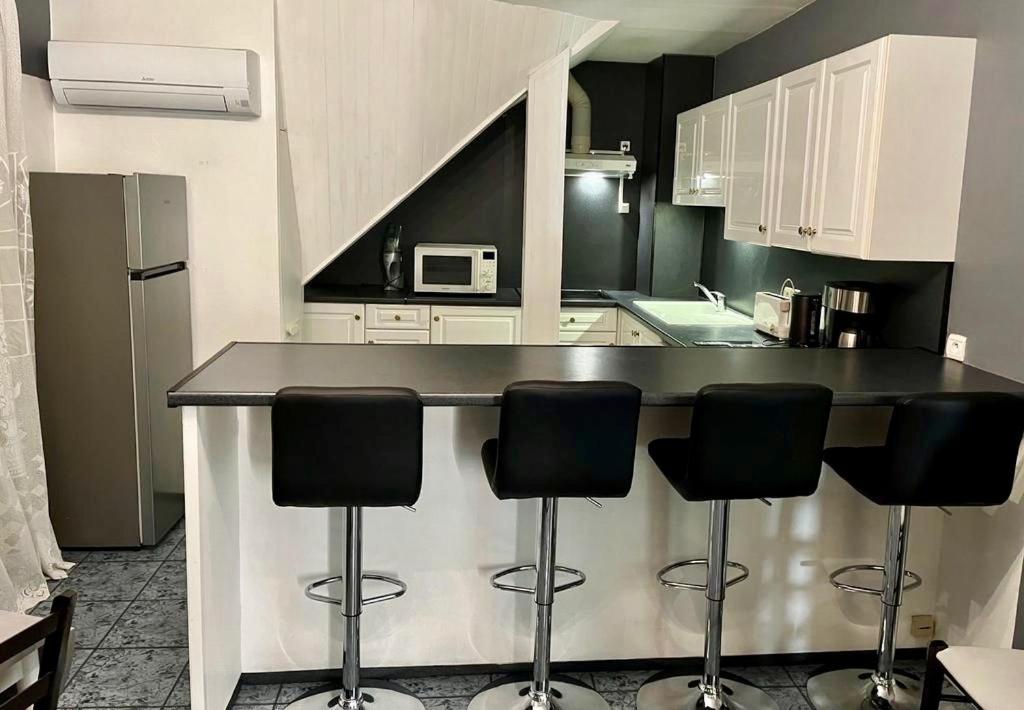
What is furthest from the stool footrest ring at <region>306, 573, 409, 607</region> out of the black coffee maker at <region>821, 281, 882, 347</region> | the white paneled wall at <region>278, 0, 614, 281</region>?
the white paneled wall at <region>278, 0, 614, 281</region>

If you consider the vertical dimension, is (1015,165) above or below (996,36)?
below

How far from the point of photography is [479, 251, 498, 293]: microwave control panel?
5.11 meters

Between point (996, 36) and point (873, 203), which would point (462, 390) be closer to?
point (873, 203)

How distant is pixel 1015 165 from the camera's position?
8.23ft

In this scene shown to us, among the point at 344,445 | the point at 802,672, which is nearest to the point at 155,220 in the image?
the point at 344,445

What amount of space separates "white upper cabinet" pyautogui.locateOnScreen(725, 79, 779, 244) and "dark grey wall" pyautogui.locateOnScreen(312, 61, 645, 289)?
1444 mm

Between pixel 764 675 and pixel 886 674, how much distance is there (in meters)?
0.37

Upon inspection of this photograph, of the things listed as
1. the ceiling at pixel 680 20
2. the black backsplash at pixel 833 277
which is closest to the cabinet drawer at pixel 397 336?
the black backsplash at pixel 833 277

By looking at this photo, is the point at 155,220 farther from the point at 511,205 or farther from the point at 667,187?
the point at 667,187

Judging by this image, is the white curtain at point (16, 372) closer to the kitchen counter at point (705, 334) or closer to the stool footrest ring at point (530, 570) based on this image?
the stool footrest ring at point (530, 570)

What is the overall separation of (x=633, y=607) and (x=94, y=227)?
8.04 feet

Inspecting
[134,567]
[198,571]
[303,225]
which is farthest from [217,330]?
[198,571]

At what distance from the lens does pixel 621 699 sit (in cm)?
261

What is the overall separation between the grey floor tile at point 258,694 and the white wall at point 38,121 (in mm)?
2325
